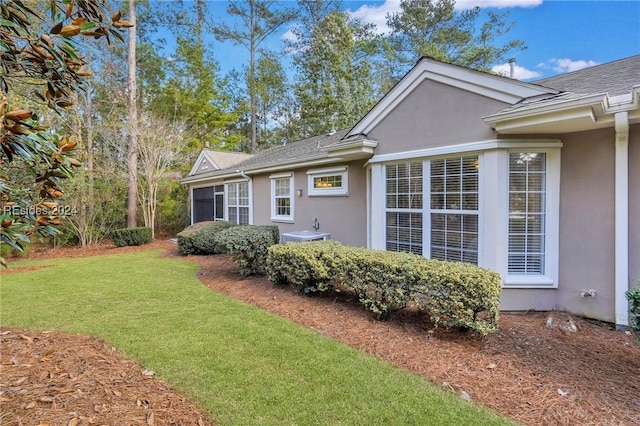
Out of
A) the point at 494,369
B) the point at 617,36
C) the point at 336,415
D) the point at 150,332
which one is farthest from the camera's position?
the point at 617,36

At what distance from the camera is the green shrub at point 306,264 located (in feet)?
18.8

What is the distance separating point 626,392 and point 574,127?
3.60 meters

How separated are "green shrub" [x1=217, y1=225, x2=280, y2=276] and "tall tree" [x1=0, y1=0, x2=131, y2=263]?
5.25m

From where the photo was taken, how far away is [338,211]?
9.27 meters

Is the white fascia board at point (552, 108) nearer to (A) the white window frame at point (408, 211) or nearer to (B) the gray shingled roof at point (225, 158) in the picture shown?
(A) the white window frame at point (408, 211)

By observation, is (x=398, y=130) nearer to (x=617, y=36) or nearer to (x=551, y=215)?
(x=551, y=215)

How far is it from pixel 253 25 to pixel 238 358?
26.4 meters

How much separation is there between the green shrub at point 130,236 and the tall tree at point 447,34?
20.1 m

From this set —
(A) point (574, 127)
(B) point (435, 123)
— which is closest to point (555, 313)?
(A) point (574, 127)

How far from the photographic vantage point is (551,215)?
17.9 ft

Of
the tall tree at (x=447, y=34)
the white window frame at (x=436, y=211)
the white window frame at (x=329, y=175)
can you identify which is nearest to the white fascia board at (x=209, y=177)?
the white window frame at (x=329, y=175)

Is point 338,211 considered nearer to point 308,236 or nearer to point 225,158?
point 308,236

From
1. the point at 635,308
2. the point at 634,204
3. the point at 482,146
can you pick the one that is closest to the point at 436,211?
the point at 482,146

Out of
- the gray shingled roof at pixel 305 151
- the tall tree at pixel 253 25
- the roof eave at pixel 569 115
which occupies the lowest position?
the roof eave at pixel 569 115
